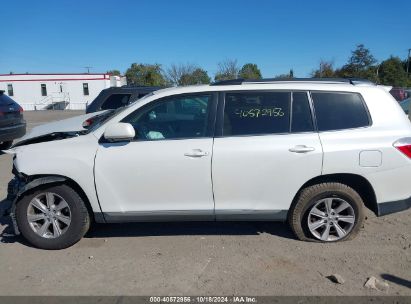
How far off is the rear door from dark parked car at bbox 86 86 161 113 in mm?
4391

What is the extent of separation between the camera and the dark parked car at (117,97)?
7746mm

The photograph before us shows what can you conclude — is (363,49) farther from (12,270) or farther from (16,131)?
(12,270)

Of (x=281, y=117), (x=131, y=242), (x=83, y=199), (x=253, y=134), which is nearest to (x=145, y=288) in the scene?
(x=131, y=242)

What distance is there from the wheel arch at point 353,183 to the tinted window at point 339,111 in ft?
1.70

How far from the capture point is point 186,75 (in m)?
42.7

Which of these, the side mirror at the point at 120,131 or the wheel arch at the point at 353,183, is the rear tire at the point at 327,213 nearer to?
the wheel arch at the point at 353,183

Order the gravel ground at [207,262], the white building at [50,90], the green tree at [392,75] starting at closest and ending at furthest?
the gravel ground at [207,262]
the white building at [50,90]
the green tree at [392,75]

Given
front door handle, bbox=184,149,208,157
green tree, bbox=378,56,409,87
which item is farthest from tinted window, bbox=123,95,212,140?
green tree, bbox=378,56,409,87

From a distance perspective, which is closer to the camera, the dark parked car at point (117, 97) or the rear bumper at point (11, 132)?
the dark parked car at point (117, 97)

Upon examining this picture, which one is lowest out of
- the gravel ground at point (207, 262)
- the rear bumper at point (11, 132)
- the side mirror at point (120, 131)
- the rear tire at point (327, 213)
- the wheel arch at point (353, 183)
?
the gravel ground at point (207, 262)

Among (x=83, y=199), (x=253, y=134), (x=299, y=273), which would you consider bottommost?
(x=299, y=273)

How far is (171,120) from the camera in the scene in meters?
3.95

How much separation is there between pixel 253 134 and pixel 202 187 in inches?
30.3

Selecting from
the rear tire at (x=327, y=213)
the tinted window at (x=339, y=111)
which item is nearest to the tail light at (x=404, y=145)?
the tinted window at (x=339, y=111)
